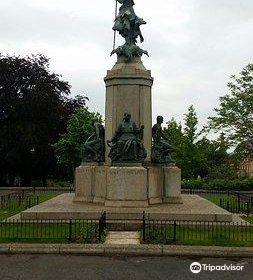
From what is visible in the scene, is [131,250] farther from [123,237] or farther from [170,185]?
[170,185]

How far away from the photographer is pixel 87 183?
18438 millimetres

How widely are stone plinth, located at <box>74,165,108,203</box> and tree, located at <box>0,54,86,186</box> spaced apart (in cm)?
2439

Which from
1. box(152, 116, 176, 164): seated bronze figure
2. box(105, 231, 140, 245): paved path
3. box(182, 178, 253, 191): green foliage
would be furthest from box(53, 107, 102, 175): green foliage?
box(105, 231, 140, 245): paved path

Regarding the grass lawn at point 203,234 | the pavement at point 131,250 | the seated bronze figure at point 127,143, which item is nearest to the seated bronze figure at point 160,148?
the seated bronze figure at point 127,143

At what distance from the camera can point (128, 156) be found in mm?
16484

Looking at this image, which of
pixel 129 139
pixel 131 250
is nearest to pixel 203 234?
pixel 131 250

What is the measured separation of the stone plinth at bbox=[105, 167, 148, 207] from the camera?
1606 centimetres

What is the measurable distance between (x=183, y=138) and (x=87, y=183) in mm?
33450

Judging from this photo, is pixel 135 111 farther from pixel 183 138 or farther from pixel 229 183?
pixel 183 138

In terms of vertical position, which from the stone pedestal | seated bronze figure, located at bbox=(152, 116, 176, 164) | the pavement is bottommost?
the pavement

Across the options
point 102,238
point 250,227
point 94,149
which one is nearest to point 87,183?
point 94,149

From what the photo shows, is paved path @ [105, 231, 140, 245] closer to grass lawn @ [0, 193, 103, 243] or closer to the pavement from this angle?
grass lawn @ [0, 193, 103, 243]

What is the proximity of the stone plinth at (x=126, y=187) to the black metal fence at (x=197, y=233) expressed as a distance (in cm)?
201

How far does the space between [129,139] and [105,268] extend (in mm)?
7849
